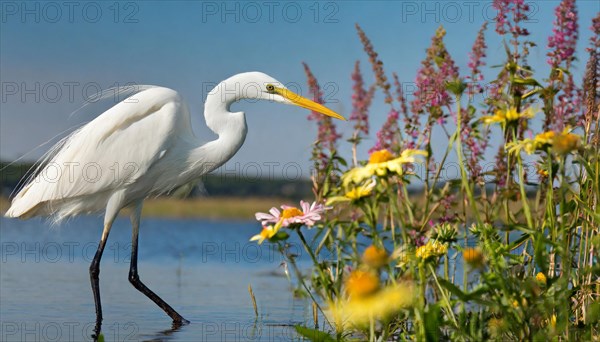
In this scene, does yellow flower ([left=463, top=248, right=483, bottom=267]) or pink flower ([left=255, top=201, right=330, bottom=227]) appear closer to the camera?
yellow flower ([left=463, top=248, right=483, bottom=267])

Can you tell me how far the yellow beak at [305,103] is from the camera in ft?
19.0

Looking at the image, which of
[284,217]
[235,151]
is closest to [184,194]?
[235,151]

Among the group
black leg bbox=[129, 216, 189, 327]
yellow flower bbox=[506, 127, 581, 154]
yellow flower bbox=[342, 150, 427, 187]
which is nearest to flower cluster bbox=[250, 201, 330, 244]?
yellow flower bbox=[342, 150, 427, 187]

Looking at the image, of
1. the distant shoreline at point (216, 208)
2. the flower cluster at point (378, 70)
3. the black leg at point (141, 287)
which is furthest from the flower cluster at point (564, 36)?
the distant shoreline at point (216, 208)

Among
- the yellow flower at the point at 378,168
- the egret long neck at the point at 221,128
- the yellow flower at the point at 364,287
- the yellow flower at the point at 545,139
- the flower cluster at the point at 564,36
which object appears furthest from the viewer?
the egret long neck at the point at 221,128

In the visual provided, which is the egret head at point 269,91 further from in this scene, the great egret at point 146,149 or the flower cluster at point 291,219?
the flower cluster at point 291,219

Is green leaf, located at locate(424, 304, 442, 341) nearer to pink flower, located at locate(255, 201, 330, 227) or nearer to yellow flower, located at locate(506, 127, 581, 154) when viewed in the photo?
pink flower, located at locate(255, 201, 330, 227)

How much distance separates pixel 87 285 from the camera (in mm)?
8672

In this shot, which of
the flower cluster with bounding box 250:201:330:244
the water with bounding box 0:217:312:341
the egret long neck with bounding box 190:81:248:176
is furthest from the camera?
the egret long neck with bounding box 190:81:248:176

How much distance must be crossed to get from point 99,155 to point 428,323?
12.7ft

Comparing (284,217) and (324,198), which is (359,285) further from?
(324,198)

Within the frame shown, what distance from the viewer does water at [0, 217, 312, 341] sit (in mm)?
5395

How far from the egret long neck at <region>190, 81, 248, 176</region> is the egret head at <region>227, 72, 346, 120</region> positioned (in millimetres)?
128

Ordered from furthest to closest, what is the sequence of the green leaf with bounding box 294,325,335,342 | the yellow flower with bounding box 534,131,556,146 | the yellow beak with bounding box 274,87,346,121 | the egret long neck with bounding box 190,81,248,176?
the egret long neck with bounding box 190,81,248,176, the yellow beak with bounding box 274,87,346,121, the green leaf with bounding box 294,325,335,342, the yellow flower with bounding box 534,131,556,146
